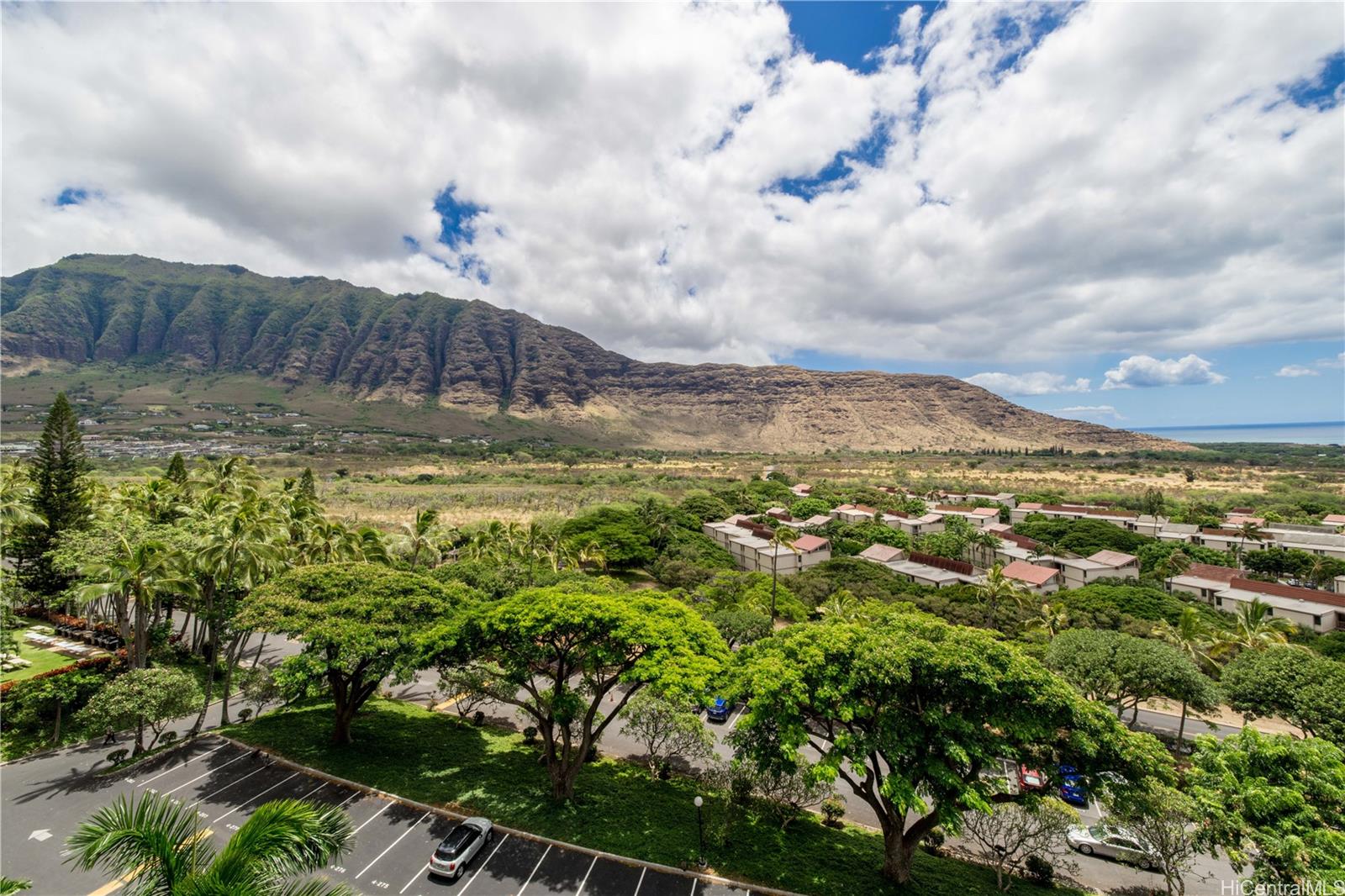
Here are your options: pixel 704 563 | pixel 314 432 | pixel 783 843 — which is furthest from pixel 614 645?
pixel 314 432

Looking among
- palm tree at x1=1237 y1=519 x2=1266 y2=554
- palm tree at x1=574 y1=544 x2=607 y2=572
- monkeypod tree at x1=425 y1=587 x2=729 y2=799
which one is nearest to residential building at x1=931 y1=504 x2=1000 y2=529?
palm tree at x1=1237 y1=519 x2=1266 y2=554

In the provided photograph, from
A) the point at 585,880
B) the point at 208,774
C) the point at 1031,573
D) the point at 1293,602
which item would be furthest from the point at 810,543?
the point at 208,774

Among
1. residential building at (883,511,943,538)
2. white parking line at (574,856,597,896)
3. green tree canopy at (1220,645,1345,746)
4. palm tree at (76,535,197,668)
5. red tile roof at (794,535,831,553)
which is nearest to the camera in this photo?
white parking line at (574,856,597,896)

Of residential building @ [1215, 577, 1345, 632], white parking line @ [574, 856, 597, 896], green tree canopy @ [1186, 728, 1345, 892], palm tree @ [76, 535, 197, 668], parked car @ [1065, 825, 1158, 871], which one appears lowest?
parked car @ [1065, 825, 1158, 871]

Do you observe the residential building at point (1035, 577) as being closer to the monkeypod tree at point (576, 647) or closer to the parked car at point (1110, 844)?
the parked car at point (1110, 844)

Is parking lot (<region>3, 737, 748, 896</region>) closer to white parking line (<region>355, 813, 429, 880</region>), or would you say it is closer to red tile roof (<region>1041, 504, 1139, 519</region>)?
white parking line (<region>355, 813, 429, 880</region>)

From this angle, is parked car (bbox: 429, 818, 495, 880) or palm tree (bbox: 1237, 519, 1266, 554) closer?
parked car (bbox: 429, 818, 495, 880)
